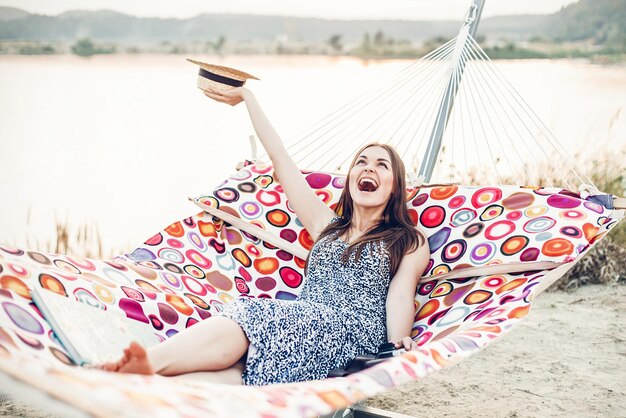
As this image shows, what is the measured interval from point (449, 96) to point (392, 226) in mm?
716

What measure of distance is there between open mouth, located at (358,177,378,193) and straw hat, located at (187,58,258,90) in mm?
464

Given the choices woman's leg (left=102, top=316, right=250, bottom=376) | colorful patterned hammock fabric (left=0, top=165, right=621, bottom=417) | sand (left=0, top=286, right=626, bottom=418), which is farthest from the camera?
sand (left=0, top=286, right=626, bottom=418)

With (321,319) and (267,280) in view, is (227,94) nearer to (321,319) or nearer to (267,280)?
(267,280)

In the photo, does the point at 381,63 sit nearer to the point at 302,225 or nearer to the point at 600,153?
the point at 600,153

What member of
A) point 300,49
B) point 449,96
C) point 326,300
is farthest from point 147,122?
point 326,300

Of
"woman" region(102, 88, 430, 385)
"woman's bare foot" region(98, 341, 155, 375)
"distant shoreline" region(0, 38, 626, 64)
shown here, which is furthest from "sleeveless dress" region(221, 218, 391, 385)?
"distant shoreline" region(0, 38, 626, 64)

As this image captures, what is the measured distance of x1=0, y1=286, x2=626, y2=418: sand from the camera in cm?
238

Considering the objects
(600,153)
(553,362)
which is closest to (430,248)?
(553,362)

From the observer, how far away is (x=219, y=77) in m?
2.10

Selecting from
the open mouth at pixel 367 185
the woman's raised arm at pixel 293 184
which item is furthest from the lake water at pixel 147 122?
the open mouth at pixel 367 185

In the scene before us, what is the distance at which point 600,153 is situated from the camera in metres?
4.22

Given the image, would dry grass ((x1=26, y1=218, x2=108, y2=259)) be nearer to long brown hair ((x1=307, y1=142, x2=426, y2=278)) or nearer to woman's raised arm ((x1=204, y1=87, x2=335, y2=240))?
woman's raised arm ((x1=204, y1=87, x2=335, y2=240))

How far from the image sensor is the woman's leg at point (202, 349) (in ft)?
4.59

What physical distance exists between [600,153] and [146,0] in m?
3.73
